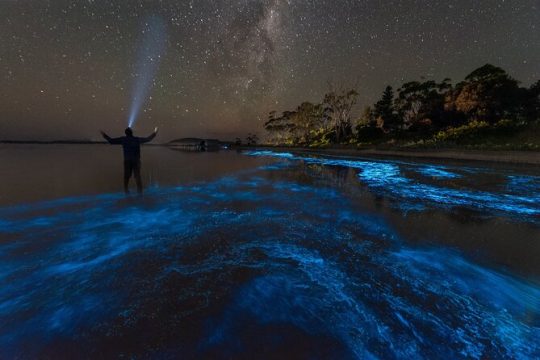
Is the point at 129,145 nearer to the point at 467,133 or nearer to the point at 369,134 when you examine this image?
the point at 467,133

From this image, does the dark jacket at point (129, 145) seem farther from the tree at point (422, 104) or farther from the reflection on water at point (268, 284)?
the tree at point (422, 104)

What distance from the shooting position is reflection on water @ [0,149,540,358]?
7.27 feet

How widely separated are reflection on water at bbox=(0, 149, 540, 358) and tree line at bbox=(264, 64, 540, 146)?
33512 millimetres

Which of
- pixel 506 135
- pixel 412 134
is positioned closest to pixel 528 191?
pixel 506 135

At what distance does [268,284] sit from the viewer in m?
3.14

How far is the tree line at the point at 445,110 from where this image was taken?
31.5m

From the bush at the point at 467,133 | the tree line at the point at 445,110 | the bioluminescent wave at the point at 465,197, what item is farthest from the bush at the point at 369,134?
the bioluminescent wave at the point at 465,197

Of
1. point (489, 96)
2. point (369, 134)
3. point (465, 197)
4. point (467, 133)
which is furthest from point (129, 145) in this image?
point (369, 134)

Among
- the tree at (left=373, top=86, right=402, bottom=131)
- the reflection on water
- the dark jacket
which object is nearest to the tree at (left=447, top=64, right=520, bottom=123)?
the tree at (left=373, top=86, right=402, bottom=131)

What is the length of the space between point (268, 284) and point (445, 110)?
45.6 meters

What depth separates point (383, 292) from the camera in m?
2.99

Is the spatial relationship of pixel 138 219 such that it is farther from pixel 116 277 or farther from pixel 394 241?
pixel 394 241

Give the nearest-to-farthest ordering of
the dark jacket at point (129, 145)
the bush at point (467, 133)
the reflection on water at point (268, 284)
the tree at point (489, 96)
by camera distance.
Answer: the reflection on water at point (268, 284) < the dark jacket at point (129, 145) < the bush at point (467, 133) < the tree at point (489, 96)

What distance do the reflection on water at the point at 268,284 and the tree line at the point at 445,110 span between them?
110ft
